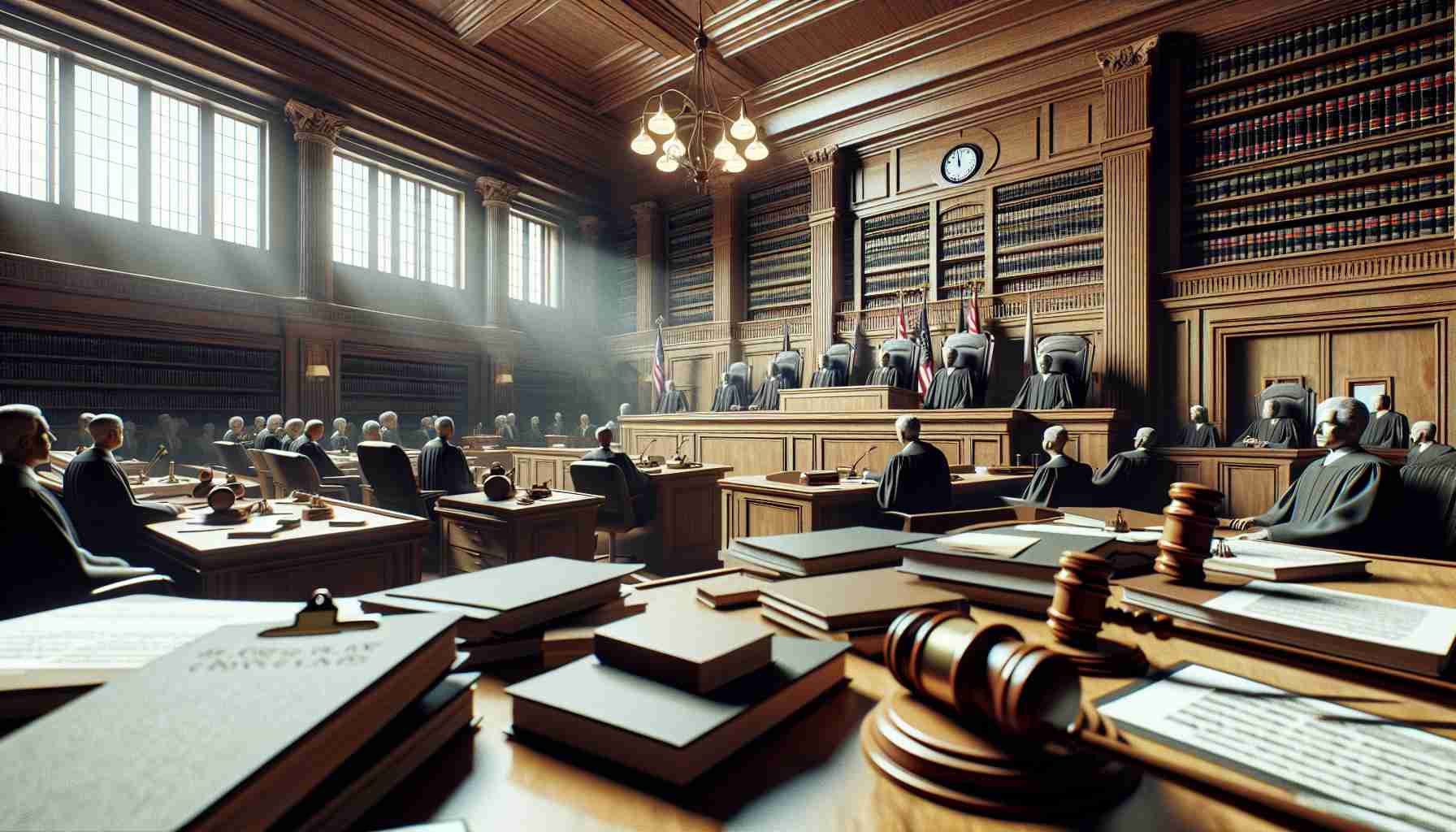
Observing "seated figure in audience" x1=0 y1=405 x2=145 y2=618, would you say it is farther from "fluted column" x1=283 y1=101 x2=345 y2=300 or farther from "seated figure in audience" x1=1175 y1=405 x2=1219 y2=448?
"fluted column" x1=283 y1=101 x2=345 y2=300

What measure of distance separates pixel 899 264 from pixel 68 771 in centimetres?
1060

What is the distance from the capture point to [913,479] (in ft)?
13.4

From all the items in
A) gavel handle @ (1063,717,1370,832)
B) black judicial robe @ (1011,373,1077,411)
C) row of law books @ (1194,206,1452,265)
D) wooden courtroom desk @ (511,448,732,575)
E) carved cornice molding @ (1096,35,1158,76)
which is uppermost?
carved cornice molding @ (1096,35,1158,76)

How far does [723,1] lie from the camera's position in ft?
29.9

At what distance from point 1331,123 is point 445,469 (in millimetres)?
9365

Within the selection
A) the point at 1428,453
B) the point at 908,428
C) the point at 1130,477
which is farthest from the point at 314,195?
the point at 1428,453

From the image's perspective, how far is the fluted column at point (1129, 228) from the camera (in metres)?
7.82

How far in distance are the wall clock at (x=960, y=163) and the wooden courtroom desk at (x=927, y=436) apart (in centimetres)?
440

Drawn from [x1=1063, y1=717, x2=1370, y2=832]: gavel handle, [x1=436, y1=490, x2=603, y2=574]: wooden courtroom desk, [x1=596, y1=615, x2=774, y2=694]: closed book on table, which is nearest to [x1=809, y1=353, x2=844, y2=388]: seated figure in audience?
[x1=436, y1=490, x2=603, y2=574]: wooden courtroom desk

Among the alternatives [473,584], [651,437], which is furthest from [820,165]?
[473,584]

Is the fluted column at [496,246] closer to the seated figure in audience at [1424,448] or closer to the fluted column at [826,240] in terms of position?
the fluted column at [826,240]

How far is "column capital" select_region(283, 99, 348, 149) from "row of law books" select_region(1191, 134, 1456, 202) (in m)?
11.7

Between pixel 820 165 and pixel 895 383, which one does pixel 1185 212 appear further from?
pixel 820 165

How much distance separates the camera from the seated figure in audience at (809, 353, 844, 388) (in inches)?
382
